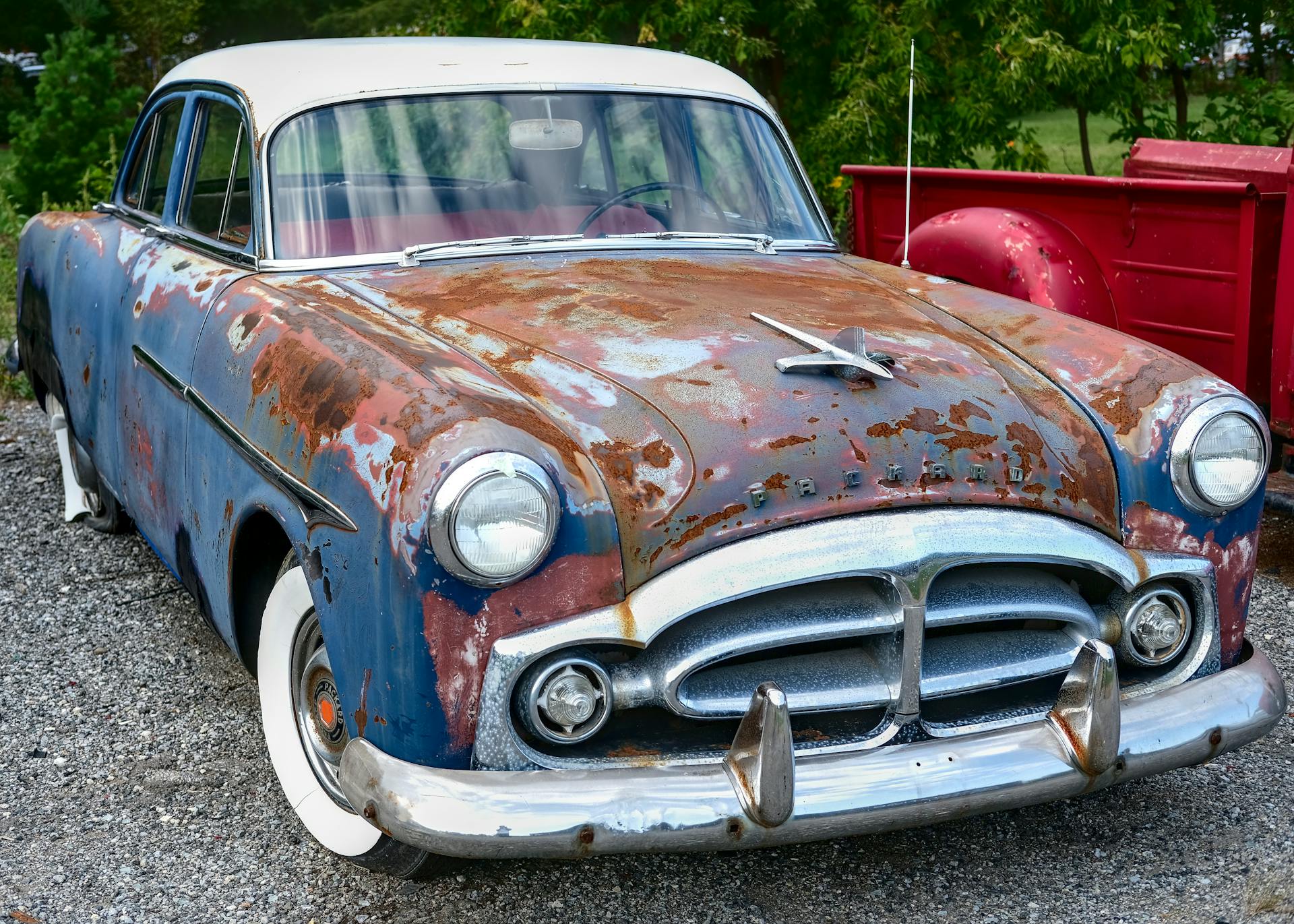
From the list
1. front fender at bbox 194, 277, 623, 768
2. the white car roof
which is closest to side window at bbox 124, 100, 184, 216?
the white car roof

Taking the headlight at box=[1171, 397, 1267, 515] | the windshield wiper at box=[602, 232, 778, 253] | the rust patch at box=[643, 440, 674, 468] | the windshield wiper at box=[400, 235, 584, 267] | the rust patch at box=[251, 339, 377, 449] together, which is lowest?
the headlight at box=[1171, 397, 1267, 515]

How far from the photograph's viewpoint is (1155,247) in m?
4.27

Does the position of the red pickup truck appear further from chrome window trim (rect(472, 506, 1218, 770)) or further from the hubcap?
the hubcap

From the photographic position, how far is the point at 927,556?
7.41ft

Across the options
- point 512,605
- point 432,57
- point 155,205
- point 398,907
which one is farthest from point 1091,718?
point 155,205

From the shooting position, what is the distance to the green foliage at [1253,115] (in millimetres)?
7301

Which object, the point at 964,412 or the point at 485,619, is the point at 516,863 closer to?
the point at 485,619

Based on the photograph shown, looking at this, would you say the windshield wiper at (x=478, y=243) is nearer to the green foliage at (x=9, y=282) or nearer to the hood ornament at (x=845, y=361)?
the hood ornament at (x=845, y=361)

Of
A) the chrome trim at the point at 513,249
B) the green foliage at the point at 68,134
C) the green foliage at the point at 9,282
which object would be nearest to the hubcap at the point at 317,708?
the chrome trim at the point at 513,249

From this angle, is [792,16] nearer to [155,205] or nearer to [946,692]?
[155,205]

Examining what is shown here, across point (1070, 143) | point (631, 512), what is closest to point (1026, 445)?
point (631, 512)

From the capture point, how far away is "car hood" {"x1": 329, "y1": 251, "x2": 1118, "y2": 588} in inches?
88.4

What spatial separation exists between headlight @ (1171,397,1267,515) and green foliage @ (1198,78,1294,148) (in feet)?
17.1

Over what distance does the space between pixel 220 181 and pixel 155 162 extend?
2.43ft
